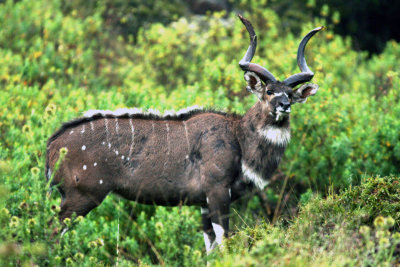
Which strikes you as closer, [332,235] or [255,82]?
[332,235]

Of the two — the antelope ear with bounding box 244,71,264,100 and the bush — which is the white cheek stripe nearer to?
the bush

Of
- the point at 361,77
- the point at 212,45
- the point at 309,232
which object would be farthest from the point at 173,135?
the point at 361,77

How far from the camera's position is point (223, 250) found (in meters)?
5.98

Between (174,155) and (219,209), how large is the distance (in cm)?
85

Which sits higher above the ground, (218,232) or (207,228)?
(218,232)

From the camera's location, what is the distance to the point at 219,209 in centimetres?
707

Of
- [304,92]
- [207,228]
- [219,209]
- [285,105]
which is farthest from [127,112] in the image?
[304,92]

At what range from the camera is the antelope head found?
23.5ft

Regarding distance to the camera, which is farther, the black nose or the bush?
the black nose

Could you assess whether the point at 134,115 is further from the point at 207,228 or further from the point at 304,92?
the point at 304,92

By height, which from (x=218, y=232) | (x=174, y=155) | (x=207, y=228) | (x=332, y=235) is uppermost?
(x=174, y=155)

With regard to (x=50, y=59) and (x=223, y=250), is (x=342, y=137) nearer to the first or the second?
(x=223, y=250)

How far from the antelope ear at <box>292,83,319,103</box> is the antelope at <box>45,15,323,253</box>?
0.16ft

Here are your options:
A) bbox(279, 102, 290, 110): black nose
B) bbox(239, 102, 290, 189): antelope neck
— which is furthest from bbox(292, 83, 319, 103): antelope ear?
bbox(279, 102, 290, 110): black nose
